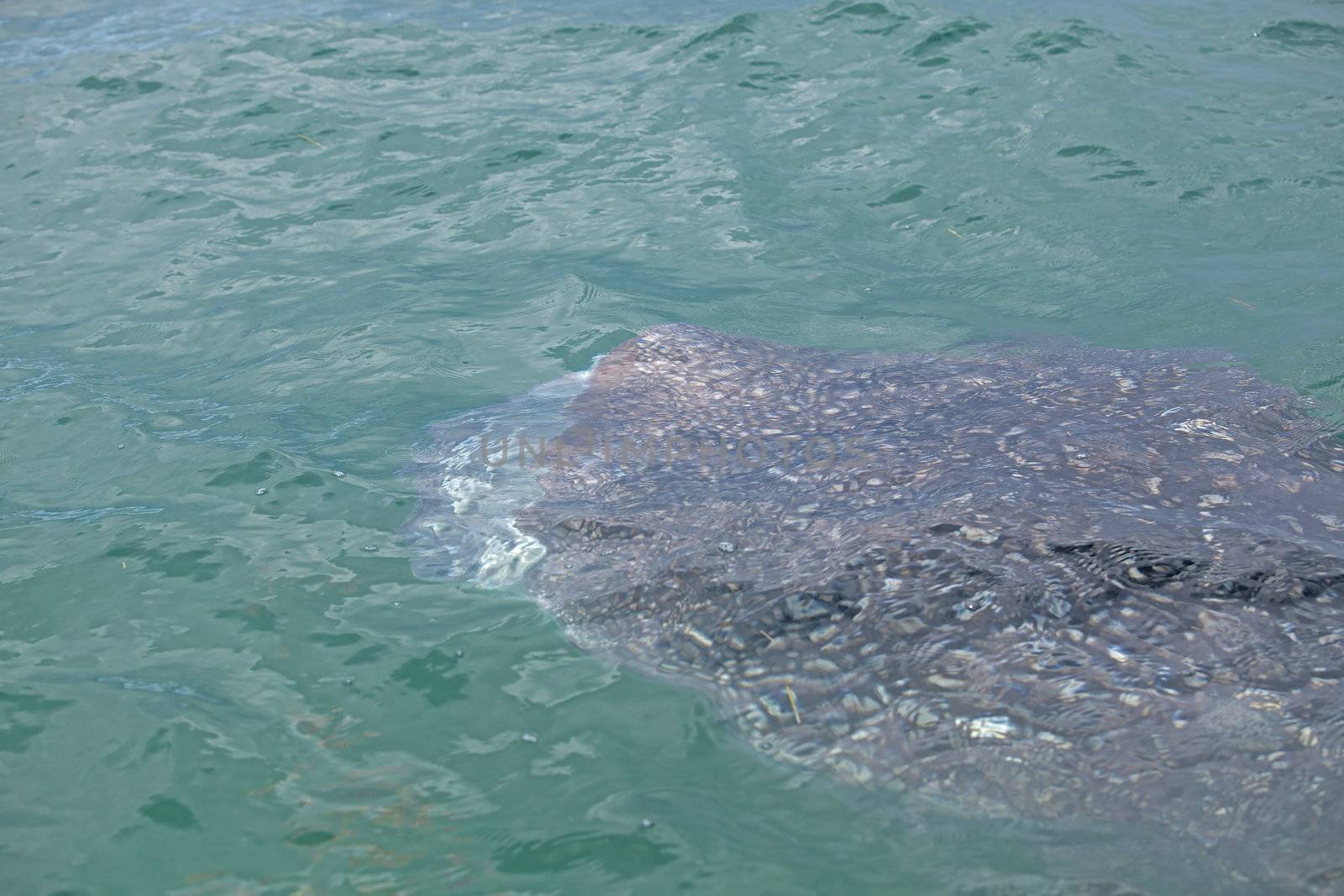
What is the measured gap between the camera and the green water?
3711mm

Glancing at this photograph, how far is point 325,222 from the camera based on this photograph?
29.4 ft

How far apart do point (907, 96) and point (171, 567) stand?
25.8ft

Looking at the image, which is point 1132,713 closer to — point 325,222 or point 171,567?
point 171,567

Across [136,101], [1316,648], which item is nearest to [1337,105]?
[1316,648]

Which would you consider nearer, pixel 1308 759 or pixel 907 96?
pixel 1308 759

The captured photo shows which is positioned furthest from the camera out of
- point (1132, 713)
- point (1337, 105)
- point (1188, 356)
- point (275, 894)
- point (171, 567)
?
point (1337, 105)

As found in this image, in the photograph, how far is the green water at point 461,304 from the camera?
371 centimetres

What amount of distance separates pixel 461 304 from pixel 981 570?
4.70 metres

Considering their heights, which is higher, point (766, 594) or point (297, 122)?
point (297, 122)

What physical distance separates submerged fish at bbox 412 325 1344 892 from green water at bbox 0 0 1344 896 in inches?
11.1

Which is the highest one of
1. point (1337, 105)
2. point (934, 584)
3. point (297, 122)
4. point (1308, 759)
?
point (297, 122)

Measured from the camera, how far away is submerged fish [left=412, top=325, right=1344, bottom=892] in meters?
3.64

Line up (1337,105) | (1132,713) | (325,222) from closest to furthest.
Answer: (1132,713) < (325,222) < (1337,105)

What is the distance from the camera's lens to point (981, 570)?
4.23m
